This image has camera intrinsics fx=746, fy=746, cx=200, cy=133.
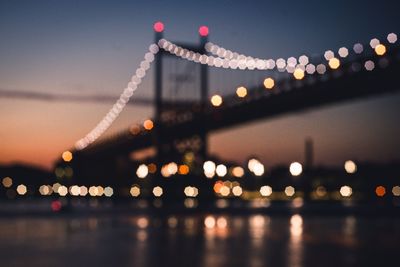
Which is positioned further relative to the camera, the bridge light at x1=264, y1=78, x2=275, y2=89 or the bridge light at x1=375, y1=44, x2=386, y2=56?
the bridge light at x1=264, y1=78, x2=275, y2=89

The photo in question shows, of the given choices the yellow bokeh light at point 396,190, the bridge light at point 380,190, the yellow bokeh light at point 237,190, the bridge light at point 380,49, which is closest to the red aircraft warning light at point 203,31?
the bridge light at point 380,49

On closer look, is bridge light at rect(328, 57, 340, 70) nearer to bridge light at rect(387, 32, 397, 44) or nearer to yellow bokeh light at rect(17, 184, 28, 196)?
bridge light at rect(387, 32, 397, 44)

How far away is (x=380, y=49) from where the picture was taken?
27922mm

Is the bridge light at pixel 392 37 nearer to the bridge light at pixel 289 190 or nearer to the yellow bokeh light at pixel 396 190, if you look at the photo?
the yellow bokeh light at pixel 396 190

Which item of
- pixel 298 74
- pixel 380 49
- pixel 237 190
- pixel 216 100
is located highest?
pixel 298 74

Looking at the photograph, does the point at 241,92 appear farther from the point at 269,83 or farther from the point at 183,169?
the point at 183,169

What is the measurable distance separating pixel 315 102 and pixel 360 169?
175ft

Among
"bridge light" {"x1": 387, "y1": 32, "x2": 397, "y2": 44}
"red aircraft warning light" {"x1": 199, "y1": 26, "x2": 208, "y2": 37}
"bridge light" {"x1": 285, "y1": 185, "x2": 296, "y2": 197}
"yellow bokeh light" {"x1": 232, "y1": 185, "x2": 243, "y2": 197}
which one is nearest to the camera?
"bridge light" {"x1": 387, "y1": 32, "x2": 397, "y2": 44}

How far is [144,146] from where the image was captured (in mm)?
54188

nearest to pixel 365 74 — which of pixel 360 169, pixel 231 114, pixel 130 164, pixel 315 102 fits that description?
pixel 315 102

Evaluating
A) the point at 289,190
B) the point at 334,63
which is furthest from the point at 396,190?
the point at 334,63

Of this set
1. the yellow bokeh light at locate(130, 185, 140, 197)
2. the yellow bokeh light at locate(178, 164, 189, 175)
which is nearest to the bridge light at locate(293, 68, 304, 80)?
the yellow bokeh light at locate(178, 164, 189, 175)

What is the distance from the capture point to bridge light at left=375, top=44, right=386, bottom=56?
91.3 feet

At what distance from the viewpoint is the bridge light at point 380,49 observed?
2784 cm
